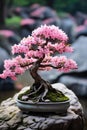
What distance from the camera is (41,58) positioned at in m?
4.86

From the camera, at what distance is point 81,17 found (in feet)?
64.8

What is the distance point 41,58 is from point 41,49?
148 millimetres

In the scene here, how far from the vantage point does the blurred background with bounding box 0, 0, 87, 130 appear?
32.5ft

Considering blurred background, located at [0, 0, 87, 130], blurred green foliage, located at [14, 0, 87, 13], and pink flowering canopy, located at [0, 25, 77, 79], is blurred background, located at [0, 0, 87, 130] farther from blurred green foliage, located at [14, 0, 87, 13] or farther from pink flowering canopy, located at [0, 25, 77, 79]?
pink flowering canopy, located at [0, 25, 77, 79]

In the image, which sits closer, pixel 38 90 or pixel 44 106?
pixel 44 106

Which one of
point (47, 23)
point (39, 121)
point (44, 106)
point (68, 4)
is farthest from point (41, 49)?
point (68, 4)

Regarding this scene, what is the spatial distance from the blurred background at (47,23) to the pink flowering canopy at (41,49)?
2.57m

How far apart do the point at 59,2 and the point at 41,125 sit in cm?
1748

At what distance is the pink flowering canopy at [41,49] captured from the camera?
4.76 meters

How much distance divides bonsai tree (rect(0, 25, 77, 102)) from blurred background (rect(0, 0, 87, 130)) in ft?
8.35

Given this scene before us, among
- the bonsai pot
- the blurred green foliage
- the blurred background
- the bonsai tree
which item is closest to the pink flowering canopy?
the bonsai tree

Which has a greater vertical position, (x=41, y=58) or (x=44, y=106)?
(x=41, y=58)

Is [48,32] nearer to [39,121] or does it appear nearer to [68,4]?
[39,121]

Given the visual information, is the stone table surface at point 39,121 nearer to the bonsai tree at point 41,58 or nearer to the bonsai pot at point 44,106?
the bonsai pot at point 44,106
